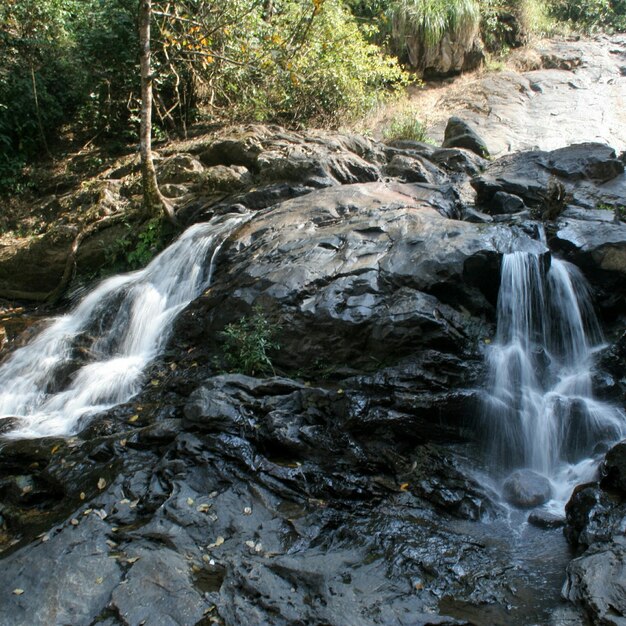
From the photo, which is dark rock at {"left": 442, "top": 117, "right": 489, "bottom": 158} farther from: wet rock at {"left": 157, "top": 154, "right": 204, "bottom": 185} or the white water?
the white water

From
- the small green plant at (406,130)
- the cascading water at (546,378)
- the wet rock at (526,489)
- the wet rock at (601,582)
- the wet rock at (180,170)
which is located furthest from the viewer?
the small green plant at (406,130)

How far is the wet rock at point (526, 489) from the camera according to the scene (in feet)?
17.2

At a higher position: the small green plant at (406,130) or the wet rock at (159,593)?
the small green plant at (406,130)

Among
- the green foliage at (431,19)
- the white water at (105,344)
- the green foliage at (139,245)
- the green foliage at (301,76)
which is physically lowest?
the white water at (105,344)

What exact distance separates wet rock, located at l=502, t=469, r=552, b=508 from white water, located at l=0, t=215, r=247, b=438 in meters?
4.40

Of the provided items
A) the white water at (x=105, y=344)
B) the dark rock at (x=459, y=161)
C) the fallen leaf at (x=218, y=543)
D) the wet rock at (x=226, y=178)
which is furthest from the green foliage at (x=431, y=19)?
the fallen leaf at (x=218, y=543)

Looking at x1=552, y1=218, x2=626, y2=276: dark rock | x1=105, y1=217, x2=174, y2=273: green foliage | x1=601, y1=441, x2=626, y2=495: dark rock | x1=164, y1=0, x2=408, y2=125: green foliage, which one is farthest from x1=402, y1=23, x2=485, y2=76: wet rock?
x1=601, y1=441, x2=626, y2=495: dark rock

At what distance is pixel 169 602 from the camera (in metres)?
3.92

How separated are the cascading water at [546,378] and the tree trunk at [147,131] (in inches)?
249

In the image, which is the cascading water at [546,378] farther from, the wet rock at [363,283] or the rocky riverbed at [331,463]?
the wet rock at [363,283]

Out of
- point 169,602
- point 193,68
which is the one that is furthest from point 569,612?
point 193,68

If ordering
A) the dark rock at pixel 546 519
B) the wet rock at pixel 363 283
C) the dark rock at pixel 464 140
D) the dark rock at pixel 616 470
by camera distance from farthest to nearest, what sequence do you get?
the dark rock at pixel 464 140 < the wet rock at pixel 363 283 < the dark rock at pixel 546 519 < the dark rock at pixel 616 470

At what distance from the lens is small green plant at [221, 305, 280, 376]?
6.67 meters

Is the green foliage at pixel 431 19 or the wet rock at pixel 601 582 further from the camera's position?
the green foliage at pixel 431 19
